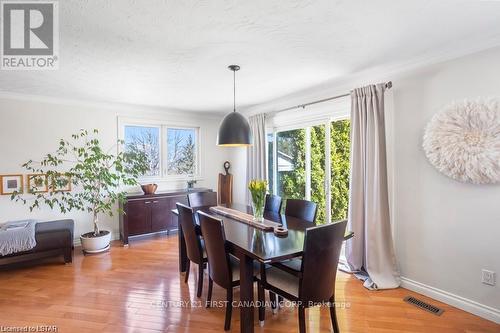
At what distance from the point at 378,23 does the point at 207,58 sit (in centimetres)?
150

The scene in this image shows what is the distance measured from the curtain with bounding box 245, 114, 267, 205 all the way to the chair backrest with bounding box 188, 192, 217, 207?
1.12 metres

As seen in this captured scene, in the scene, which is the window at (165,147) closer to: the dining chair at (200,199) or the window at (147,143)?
the window at (147,143)

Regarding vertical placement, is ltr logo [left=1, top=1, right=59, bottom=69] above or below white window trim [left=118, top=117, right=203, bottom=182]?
above

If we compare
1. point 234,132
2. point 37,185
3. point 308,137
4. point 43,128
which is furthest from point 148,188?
point 308,137

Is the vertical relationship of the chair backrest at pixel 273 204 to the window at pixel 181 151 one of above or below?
below

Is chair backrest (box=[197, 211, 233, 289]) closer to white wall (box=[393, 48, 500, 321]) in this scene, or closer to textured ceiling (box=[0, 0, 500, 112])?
textured ceiling (box=[0, 0, 500, 112])

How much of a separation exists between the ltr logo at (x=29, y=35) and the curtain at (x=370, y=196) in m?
2.89

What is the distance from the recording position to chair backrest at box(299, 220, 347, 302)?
1.76 metres

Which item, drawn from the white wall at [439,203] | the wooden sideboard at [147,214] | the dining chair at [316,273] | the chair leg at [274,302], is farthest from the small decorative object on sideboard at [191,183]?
the white wall at [439,203]

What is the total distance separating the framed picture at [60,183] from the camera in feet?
12.4

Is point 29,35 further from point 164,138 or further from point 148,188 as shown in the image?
point 164,138

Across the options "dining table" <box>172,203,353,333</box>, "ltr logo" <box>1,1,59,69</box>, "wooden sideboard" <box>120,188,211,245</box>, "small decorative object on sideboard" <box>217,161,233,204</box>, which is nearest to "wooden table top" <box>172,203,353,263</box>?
"dining table" <box>172,203,353,333</box>

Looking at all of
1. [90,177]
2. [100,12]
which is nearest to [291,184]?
[90,177]

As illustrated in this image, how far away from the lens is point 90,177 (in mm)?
3846
